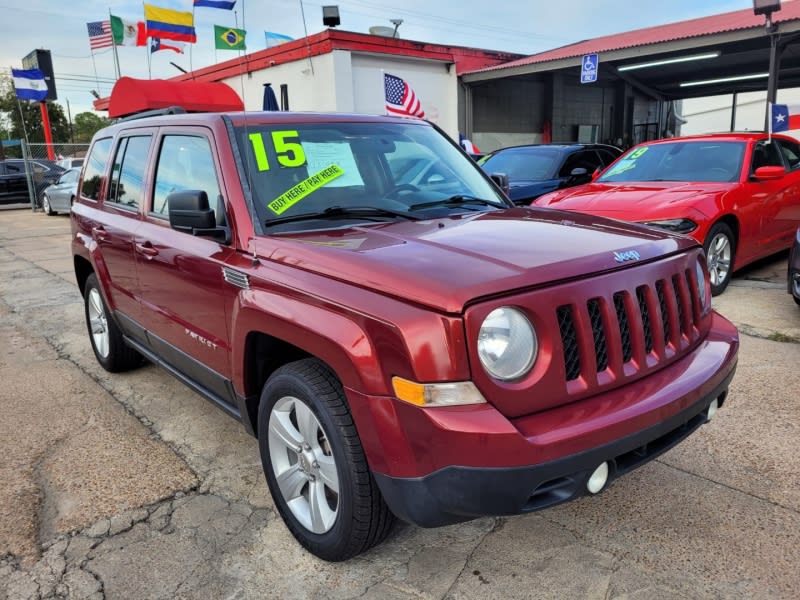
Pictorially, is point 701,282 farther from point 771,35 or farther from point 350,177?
point 771,35

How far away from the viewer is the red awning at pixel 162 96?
13664 millimetres

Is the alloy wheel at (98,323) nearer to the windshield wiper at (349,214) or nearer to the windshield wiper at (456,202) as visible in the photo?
the windshield wiper at (349,214)

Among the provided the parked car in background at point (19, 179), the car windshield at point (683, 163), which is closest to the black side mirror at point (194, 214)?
the car windshield at point (683, 163)

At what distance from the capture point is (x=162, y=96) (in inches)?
559

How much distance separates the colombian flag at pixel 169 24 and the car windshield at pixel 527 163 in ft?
41.2

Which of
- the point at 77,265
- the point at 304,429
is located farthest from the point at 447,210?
the point at 77,265

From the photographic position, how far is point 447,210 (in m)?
3.08

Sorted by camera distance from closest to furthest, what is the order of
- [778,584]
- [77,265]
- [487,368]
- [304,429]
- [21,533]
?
[487,368]
[778,584]
[304,429]
[21,533]
[77,265]

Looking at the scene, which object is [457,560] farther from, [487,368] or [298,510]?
[487,368]

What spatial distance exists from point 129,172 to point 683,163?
5.74 meters

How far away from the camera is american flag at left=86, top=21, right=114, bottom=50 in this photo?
19.2 meters

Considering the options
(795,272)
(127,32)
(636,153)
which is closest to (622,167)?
(636,153)

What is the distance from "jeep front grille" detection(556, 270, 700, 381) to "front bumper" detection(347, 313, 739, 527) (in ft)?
0.38

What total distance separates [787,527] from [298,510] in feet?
6.60
